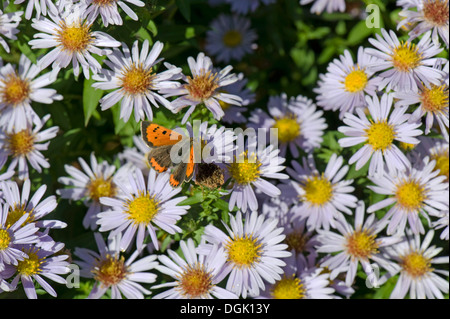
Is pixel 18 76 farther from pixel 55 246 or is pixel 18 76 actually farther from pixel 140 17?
pixel 55 246

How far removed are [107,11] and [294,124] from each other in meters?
1.73

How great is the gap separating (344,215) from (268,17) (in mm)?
2330

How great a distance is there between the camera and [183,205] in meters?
3.21

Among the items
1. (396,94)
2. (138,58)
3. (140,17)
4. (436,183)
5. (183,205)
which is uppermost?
(140,17)

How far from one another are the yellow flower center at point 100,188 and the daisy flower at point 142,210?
1.05 ft

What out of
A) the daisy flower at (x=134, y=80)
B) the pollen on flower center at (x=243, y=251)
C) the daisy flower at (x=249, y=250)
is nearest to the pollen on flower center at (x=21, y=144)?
the daisy flower at (x=134, y=80)

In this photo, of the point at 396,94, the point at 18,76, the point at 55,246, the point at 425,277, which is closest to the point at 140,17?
the point at 18,76

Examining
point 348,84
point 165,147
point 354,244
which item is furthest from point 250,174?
point 348,84

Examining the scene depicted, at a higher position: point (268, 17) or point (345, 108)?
point (268, 17)

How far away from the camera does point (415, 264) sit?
12.0 feet

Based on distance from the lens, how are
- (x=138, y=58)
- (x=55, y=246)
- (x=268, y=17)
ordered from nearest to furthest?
(x=55, y=246)
(x=138, y=58)
(x=268, y=17)

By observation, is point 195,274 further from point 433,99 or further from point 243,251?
point 433,99

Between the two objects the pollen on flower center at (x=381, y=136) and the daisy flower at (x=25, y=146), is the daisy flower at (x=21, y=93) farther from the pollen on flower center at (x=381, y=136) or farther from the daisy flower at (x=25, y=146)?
the pollen on flower center at (x=381, y=136)

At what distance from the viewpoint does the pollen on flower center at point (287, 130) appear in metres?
3.93
